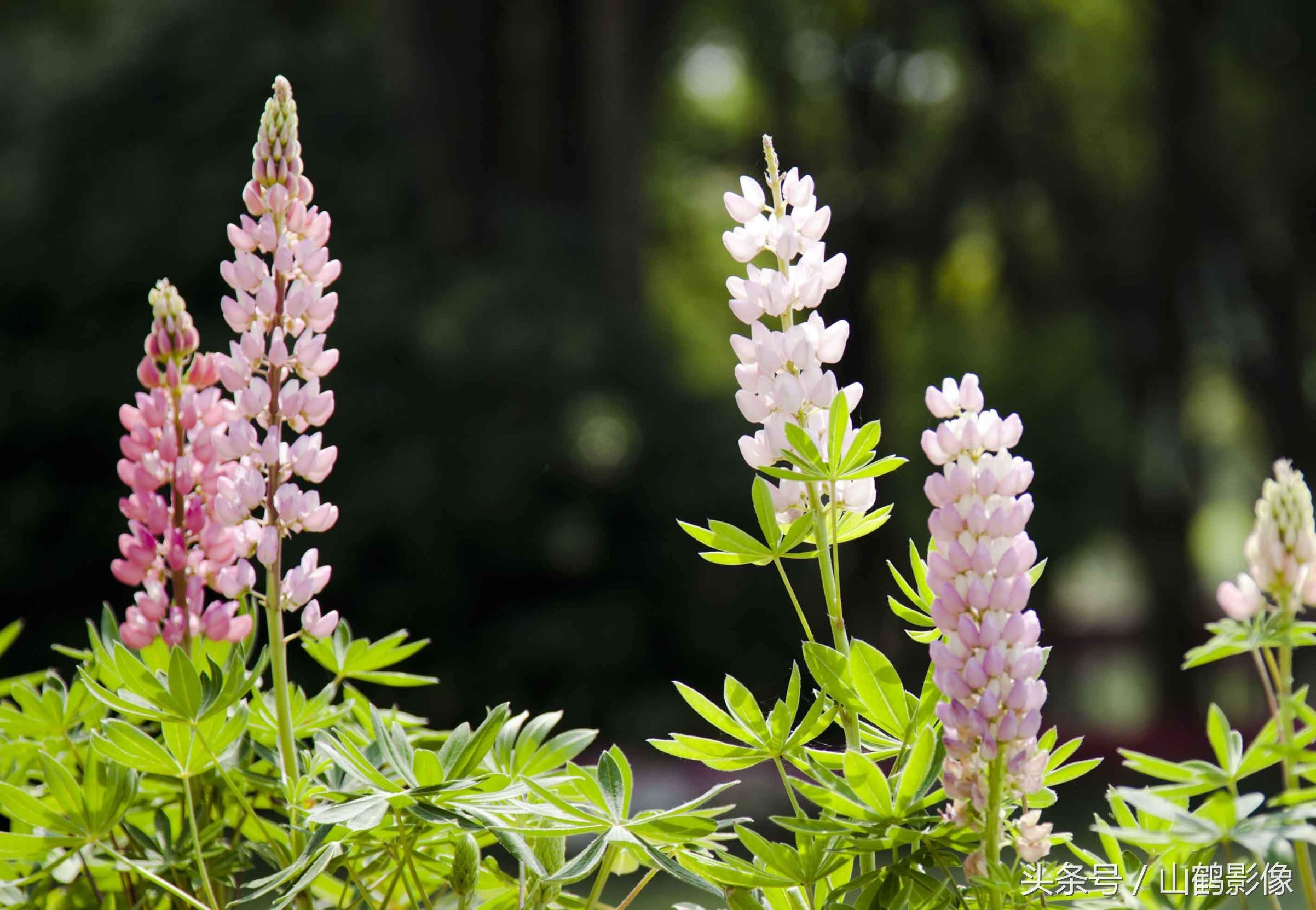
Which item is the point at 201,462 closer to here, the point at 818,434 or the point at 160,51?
the point at 818,434

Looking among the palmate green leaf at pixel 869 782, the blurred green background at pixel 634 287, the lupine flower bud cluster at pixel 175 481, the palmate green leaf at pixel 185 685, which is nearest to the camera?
the palmate green leaf at pixel 869 782

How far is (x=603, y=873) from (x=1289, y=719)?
0.41 metres

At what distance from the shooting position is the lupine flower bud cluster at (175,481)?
97 cm

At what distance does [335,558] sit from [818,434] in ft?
20.6

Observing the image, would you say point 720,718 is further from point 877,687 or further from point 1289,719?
point 1289,719

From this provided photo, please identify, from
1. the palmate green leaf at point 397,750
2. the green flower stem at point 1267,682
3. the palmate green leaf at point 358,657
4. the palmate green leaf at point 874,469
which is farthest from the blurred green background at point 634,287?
the green flower stem at point 1267,682

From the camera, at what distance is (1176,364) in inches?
408

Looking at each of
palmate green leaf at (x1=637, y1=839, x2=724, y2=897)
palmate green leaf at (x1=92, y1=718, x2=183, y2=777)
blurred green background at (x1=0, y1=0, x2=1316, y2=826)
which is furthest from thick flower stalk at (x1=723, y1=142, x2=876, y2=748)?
blurred green background at (x1=0, y1=0, x2=1316, y2=826)

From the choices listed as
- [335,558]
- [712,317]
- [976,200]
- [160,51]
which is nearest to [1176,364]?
[976,200]

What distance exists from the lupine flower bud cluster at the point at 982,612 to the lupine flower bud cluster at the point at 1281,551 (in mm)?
109

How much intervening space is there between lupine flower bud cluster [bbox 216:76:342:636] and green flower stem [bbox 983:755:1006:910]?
0.45 meters

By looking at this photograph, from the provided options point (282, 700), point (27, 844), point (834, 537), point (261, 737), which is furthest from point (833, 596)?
point (27, 844)

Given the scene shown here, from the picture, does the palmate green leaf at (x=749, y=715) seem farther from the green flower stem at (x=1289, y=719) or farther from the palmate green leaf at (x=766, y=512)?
the green flower stem at (x=1289, y=719)

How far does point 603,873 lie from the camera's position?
2.59 ft
